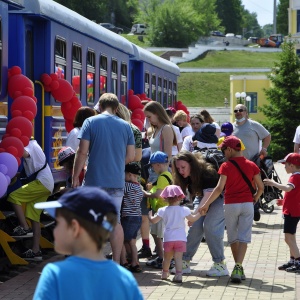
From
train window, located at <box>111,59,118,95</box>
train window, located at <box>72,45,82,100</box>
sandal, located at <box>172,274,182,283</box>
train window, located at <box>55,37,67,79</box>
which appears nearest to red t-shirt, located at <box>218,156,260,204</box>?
sandal, located at <box>172,274,182,283</box>

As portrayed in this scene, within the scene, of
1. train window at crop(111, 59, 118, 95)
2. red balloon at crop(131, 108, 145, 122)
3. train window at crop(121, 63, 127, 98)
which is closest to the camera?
train window at crop(111, 59, 118, 95)

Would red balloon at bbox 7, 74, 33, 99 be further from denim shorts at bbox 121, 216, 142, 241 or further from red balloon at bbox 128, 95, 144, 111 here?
red balloon at bbox 128, 95, 144, 111

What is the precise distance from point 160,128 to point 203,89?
87.4 metres

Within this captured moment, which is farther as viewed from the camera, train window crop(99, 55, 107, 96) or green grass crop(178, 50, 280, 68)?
green grass crop(178, 50, 280, 68)

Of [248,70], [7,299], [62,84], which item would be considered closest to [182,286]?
[7,299]

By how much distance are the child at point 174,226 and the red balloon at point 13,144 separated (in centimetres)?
161

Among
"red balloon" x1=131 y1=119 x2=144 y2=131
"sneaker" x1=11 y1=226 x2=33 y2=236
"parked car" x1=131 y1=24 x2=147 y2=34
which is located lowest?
"sneaker" x1=11 y1=226 x2=33 y2=236

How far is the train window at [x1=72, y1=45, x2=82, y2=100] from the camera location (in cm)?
1432

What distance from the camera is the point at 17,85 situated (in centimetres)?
1102

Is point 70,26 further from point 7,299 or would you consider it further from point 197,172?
point 7,299

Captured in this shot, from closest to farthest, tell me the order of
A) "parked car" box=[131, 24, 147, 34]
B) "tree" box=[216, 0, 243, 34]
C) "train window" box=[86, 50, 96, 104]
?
"train window" box=[86, 50, 96, 104] → "parked car" box=[131, 24, 147, 34] → "tree" box=[216, 0, 243, 34]

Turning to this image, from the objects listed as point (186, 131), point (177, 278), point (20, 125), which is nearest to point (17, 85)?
point (20, 125)

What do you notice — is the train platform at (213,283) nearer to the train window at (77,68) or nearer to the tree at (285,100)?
the train window at (77,68)

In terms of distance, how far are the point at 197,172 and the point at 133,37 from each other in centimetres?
12496
